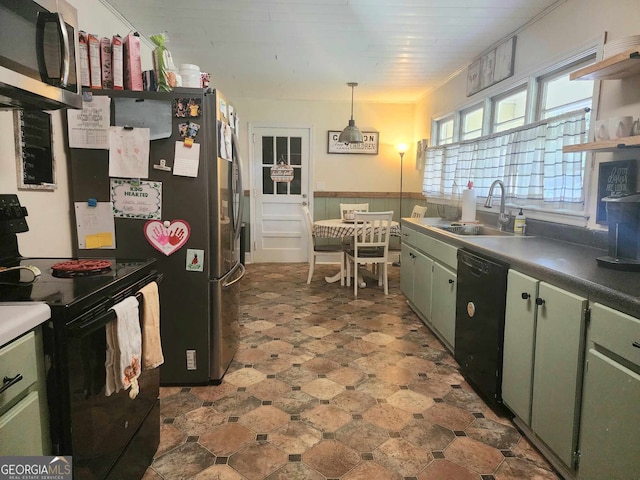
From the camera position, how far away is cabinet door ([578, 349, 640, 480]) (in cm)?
122

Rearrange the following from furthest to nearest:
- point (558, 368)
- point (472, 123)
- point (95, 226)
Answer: point (472, 123) < point (95, 226) < point (558, 368)

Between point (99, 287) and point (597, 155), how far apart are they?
255cm

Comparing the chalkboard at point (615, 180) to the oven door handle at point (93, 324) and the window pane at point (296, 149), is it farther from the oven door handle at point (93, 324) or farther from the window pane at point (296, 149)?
the window pane at point (296, 149)

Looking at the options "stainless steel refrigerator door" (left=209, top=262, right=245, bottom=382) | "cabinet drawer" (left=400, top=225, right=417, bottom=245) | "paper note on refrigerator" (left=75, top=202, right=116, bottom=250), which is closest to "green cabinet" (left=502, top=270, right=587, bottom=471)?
"stainless steel refrigerator door" (left=209, top=262, right=245, bottom=382)

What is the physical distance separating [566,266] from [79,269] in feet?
6.34

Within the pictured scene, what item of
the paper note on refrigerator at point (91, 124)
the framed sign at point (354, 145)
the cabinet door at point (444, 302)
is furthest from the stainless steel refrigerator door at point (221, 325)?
the framed sign at point (354, 145)

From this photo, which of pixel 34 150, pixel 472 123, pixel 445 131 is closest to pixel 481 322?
pixel 34 150

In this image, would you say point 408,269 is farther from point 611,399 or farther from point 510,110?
point 611,399

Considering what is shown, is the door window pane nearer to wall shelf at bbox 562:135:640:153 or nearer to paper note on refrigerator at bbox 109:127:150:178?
paper note on refrigerator at bbox 109:127:150:178

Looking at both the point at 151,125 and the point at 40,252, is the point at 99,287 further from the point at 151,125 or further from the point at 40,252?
the point at 151,125

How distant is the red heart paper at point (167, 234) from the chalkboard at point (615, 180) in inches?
88.3

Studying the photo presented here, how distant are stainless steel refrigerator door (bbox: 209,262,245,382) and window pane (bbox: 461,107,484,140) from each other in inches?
115

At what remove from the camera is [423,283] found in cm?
330

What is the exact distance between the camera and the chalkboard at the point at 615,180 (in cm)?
201
